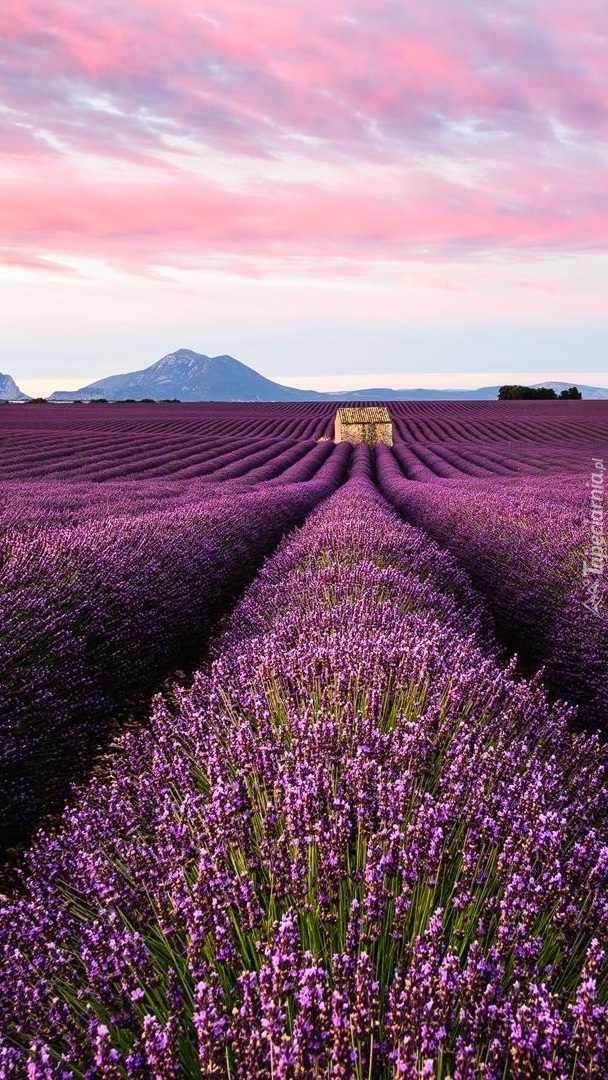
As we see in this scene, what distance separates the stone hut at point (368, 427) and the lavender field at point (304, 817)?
1139 inches

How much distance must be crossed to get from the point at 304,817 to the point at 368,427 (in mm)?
34821

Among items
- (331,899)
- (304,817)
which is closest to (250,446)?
(304,817)

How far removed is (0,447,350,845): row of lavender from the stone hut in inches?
1076

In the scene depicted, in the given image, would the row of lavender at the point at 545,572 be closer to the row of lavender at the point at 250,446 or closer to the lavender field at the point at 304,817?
the lavender field at the point at 304,817

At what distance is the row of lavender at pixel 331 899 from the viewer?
1.17m

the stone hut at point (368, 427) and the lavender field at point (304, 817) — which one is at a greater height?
the stone hut at point (368, 427)

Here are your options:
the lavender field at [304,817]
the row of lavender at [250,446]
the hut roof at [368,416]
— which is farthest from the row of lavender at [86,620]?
Answer: the hut roof at [368,416]

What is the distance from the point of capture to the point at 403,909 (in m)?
1.47

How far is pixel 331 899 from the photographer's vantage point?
1571mm

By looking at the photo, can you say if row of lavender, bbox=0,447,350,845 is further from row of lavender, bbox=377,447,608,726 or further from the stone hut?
the stone hut

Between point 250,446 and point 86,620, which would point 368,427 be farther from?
point 86,620

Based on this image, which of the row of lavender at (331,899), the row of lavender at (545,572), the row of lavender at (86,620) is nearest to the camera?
the row of lavender at (331,899)

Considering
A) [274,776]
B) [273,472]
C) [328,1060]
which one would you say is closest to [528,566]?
[274,776]

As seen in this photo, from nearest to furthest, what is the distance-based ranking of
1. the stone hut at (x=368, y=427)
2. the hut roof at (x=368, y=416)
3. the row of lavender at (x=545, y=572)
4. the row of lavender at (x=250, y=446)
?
the row of lavender at (x=545, y=572)
the row of lavender at (x=250, y=446)
the stone hut at (x=368, y=427)
the hut roof at (x=368, y=416)
